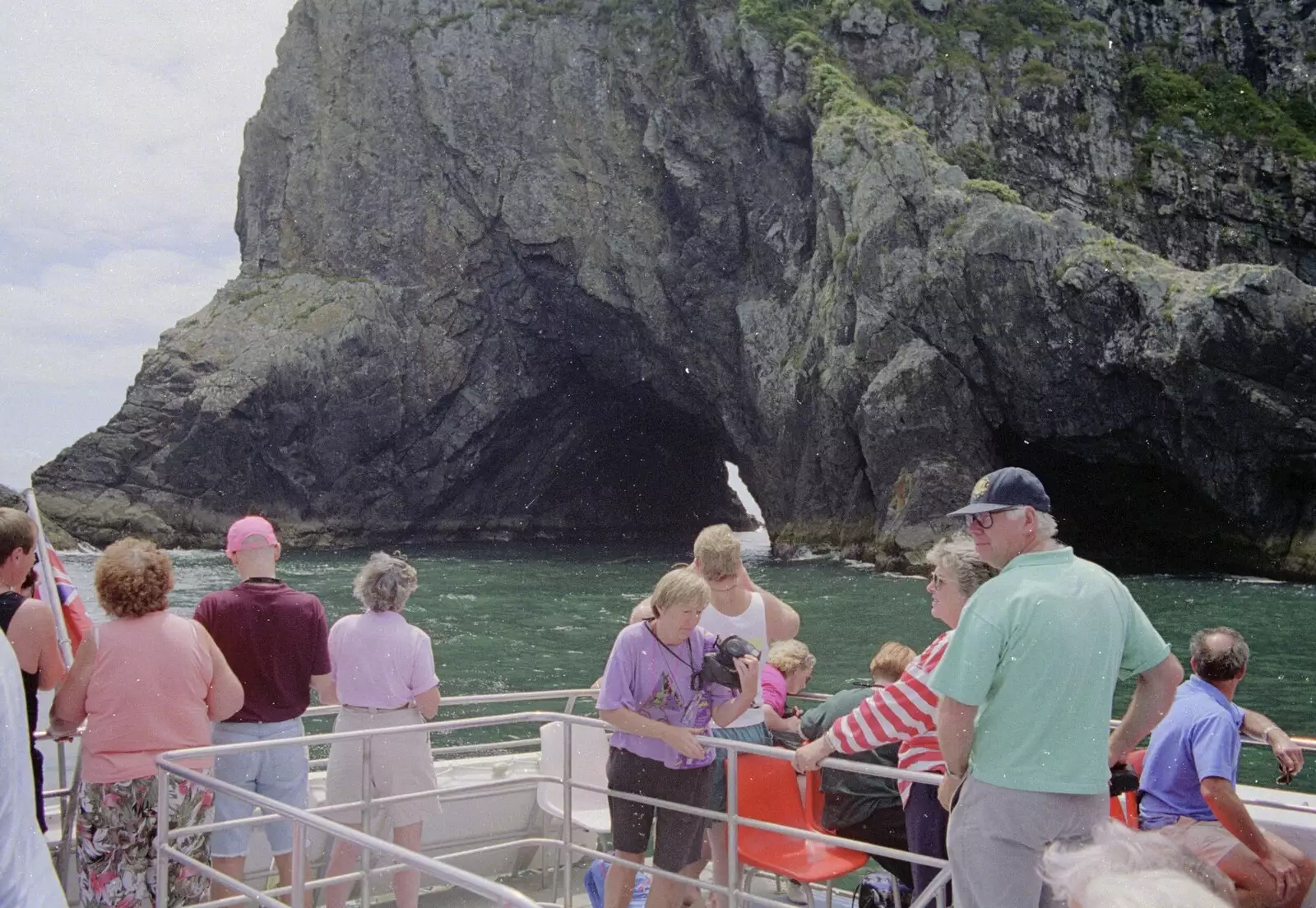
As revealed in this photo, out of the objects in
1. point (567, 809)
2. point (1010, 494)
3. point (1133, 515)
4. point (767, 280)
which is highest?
point (767, 280)

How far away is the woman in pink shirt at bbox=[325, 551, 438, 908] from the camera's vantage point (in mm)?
4539

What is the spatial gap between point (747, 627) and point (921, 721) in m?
1.17

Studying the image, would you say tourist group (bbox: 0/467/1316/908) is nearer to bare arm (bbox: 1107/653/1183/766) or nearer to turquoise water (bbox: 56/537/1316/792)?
bare arm (bbox: 1107/653/1183/766)

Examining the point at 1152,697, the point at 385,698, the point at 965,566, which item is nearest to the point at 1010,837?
the point at 1152,697

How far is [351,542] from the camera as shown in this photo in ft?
165

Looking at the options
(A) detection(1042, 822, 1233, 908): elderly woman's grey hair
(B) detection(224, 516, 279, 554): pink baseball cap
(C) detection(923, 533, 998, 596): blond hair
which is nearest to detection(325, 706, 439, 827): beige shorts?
(B) detection(224, 516, 279, 554): pink baseball cap

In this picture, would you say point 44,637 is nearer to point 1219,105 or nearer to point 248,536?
point 248,536

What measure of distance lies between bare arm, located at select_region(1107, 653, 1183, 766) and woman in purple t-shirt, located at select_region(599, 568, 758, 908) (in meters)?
1.33

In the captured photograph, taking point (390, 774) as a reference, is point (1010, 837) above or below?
above

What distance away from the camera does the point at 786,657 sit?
5332 mm

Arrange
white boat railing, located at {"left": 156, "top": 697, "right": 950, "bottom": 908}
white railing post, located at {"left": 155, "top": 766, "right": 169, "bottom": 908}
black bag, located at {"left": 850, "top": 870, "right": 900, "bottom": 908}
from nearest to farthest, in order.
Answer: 1. white boat railing, located at {"left": 156, "top": 697, "right": 950, "bottom": 908}
2. white railing post, located at {"left": 155, "top": 766, "right": 169, "bottom": 908}
3. black bag, located at {"left": 850, "top": 870, "right": 900, "bottom": 908}

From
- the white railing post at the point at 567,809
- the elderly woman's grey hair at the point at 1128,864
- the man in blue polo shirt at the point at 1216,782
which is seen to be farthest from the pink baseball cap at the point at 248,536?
the elderly woman's grey hair at the point at 1128,864

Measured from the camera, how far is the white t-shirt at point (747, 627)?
456 cm

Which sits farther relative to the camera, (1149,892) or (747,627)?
(747,627)
